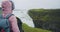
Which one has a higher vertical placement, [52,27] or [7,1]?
[7,1]

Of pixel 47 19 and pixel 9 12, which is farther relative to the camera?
pixel 47 19

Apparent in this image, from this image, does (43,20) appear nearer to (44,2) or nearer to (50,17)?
(50,17)

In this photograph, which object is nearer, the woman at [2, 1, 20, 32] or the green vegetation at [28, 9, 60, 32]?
the woman at [2, 1, 20, 32]

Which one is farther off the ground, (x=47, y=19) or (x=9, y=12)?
(x=9, y=12)

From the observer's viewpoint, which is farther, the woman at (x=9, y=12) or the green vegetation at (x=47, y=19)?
the green vegetation at (x=47, y=19)

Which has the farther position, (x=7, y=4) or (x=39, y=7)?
(x=39, y=7)

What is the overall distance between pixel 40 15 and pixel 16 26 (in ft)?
11.4

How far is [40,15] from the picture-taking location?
16.1ft

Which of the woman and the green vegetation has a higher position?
the woman

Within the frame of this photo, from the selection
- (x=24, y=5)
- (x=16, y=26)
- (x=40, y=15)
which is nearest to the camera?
(x=16, y=26)

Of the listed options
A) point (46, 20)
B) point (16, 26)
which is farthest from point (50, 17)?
point (16, 26)

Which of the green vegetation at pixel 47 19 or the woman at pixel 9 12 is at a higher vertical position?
the woman at pixel 9 12

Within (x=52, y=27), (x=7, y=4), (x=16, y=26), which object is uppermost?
(x=7, y=4)

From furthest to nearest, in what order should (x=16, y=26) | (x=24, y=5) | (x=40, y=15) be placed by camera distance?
(x=24, y=5) → (x=40, y=15) → (x=16, y=26)
